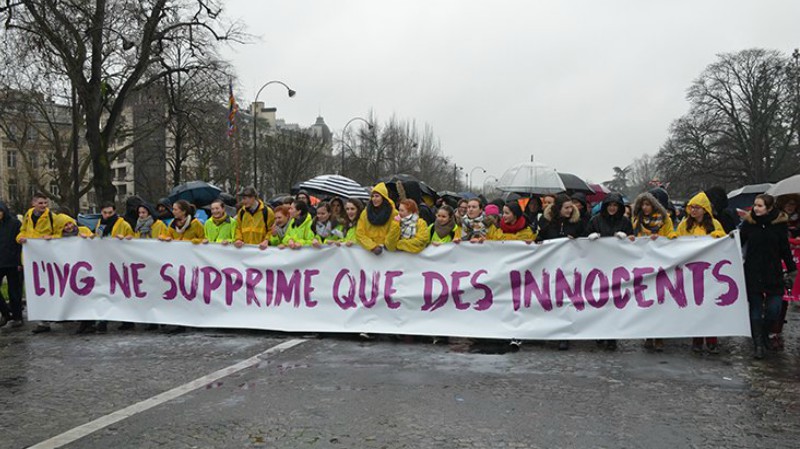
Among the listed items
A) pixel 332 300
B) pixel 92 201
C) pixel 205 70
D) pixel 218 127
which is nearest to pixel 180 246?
pixel 332 300

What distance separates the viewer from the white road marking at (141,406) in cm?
435

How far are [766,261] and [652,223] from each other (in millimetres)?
1225

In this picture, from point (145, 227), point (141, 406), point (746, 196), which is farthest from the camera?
point (746, 196)

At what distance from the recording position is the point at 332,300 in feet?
25.4

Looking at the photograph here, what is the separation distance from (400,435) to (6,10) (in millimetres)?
A: 20326

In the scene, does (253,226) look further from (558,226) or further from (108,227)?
(558,226)

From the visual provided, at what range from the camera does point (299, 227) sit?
8312 mm

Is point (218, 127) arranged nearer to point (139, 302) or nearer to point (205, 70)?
point (205, 70)

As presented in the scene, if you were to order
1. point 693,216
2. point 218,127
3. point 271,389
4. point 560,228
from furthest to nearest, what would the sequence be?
point 218,127
point 560,228
point 693,216
point 271,389

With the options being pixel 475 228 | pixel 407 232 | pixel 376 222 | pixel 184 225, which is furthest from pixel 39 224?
pixel 475 228

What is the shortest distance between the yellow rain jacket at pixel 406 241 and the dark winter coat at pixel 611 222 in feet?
6.58

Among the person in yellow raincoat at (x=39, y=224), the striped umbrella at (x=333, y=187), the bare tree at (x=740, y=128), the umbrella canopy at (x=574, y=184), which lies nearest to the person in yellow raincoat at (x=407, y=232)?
the person in yellow raincoat at (x=39, y=224)

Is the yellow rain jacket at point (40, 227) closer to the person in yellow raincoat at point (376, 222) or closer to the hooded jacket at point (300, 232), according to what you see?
the hooded jacket at point (300, 232)

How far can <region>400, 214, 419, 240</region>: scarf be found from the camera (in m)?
7.67
